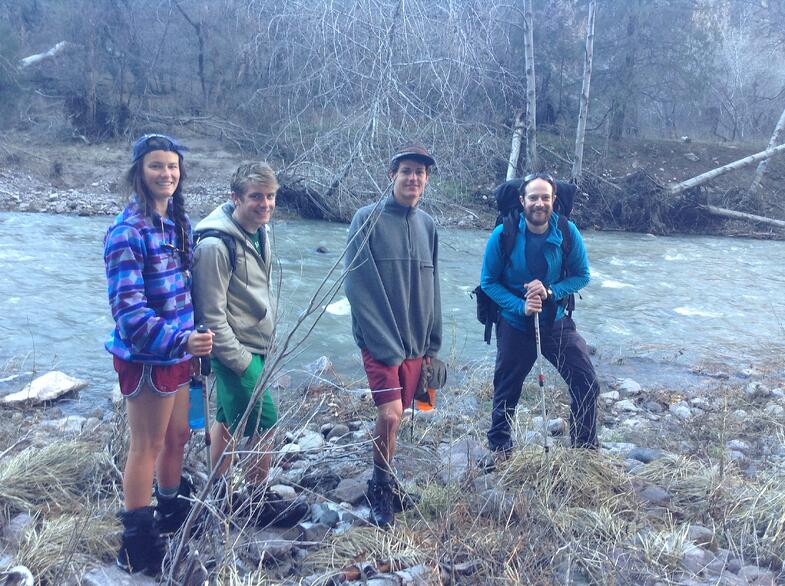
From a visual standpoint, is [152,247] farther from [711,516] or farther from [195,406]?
[711,516]

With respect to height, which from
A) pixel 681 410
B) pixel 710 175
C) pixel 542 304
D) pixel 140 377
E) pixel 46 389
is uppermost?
pixel 710 175

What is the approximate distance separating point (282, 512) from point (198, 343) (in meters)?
0.98

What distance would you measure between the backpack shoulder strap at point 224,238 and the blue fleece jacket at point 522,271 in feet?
4.95

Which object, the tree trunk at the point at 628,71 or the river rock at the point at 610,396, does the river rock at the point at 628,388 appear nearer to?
the river rock at the point at 610,396

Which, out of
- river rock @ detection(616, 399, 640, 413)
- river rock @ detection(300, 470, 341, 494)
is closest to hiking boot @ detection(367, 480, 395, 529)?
river rock @ detection(300, 470, 341, 494)

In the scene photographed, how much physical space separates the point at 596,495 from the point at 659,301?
8.00 metres

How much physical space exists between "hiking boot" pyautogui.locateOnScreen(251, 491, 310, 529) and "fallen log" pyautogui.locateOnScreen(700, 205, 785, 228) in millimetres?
17940

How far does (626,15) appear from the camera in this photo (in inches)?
→ 878

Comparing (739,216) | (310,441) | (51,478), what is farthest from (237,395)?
(739,216)

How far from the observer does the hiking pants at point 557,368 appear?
4.12m

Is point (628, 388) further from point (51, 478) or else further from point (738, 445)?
point (51, 478)

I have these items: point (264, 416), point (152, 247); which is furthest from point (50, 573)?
point (152, 247)

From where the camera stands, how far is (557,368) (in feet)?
13.7

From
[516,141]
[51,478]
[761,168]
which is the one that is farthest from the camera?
[761,168]
